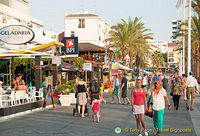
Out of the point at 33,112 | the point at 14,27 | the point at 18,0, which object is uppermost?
the point at 18,0

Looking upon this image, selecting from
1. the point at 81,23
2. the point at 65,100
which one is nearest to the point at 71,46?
the point at 65,100

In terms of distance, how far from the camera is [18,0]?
161ft

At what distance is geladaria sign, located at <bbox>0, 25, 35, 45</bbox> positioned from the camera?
16.6 m

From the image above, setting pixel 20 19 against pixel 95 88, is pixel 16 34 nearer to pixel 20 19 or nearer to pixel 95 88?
pixel 95 88

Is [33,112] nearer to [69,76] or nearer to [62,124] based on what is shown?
[62,124]

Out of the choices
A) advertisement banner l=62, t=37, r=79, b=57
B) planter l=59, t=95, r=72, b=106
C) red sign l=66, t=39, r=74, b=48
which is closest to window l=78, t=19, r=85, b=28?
advertisement banner l=62, t=37, r=79, b=57

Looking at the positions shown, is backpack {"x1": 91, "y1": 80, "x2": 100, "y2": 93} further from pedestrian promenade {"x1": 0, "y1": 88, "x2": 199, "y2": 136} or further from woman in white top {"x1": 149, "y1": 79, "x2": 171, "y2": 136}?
woman in white top {"x1": 149, "y1": 79, "x2": 171, "y2": 136}

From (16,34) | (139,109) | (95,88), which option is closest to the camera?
(139,109)

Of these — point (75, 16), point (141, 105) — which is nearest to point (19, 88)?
point (141, 105)

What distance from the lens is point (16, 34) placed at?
16.7m

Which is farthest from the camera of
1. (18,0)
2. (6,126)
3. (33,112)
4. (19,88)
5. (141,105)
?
(18,0)

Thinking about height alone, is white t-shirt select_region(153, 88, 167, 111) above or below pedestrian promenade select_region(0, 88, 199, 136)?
above

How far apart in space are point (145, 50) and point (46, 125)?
40.6 m

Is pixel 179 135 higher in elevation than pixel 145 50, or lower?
lower
